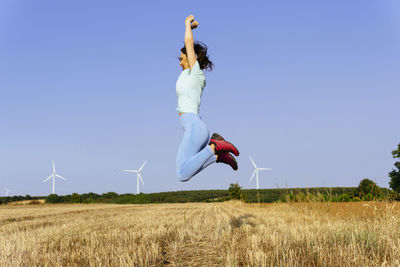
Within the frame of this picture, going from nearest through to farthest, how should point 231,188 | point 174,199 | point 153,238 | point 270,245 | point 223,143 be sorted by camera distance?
point 270,245 → point 223,143 → point 153,238 → point 231,188 → point 174,199

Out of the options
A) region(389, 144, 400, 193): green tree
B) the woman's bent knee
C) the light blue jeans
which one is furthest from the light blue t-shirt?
region(389, 144, 400, 193): green tree

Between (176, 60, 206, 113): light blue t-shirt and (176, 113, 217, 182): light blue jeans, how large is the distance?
0.17 m

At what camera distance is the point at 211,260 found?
3.98 metres

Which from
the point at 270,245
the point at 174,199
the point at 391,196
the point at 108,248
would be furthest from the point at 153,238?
the point at 174,199

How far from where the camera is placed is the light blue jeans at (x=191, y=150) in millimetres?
4371

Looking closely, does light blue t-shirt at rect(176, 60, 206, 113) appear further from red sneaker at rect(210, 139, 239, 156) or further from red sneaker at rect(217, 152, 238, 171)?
red sneaker at rect(217, 152, 238, 171)

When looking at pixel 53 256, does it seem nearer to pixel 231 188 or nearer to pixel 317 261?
pixel 317 261

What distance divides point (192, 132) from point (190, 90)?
0.65 metres

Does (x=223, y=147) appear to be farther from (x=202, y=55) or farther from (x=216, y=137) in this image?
(x=202, y=55)

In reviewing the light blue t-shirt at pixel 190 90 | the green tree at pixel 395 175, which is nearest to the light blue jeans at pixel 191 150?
the light blue t-shirt at pixel 190 90

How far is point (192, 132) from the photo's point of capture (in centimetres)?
438

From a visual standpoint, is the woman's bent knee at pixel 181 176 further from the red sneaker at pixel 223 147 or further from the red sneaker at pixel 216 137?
the red sneaker at pixel 216 137

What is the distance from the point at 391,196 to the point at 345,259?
533 centimetres

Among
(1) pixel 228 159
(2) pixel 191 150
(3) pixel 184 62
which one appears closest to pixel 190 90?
(3) pixel 184 62
